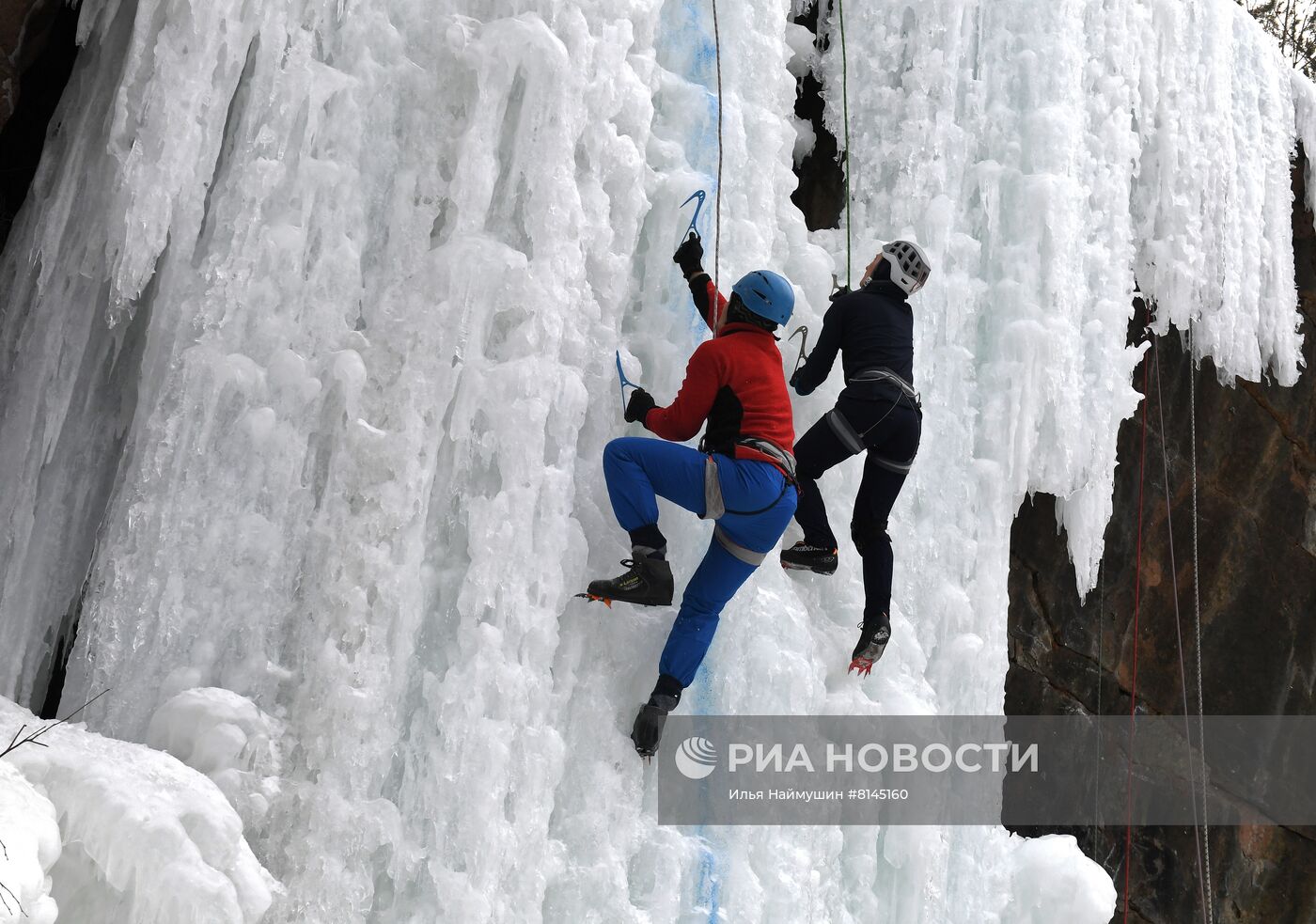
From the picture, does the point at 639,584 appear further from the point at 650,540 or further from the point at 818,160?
the point at 818,160

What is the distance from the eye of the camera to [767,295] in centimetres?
380

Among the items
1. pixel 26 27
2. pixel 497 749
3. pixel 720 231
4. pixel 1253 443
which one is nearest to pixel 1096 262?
pixel 720 231

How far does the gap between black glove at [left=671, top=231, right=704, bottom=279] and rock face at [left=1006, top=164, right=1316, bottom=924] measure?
3487mm

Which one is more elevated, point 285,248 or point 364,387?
point 285,248

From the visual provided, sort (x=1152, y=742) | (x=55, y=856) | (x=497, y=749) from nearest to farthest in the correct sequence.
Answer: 1. (x=55, y=856)
2. (x=497, y=749)
3. (x=1152, y=742)

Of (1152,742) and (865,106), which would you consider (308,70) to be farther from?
(1152,742)

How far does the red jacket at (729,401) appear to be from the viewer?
146 inches

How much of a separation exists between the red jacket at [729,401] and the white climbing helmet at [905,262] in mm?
857

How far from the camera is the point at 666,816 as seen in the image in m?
3.86

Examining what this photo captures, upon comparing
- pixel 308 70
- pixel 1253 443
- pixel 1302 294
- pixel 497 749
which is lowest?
pixel 497 749

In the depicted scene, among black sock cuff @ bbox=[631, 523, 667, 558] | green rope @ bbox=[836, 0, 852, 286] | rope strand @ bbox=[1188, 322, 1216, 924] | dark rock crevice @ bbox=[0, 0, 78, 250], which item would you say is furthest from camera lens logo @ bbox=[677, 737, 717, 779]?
rope strand @ bbox=[1188, 322, 1216, 924]

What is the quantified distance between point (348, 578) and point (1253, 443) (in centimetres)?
674

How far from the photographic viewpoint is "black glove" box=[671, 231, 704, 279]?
4.11 meters

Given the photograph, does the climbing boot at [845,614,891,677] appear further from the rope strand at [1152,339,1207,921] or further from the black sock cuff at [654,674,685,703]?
the rope strand at [1152,339,1207,921]
